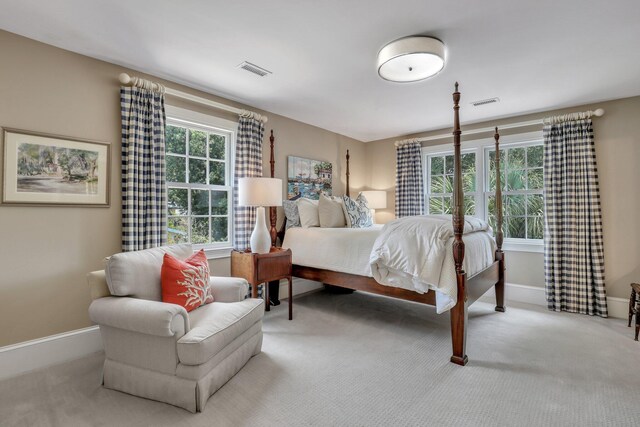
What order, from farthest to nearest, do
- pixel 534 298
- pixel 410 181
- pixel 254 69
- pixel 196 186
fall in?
pixel 410 181, pixel 534 298, pixel 196 186, pixel 254 69

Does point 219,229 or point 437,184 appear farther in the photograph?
point 437,184

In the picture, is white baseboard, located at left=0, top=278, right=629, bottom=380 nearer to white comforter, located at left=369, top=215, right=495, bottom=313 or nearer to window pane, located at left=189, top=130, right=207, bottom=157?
window pane, located at left=189, top=130, right=207, bottom=157

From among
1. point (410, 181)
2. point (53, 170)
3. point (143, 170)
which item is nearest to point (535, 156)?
point (410, 181)

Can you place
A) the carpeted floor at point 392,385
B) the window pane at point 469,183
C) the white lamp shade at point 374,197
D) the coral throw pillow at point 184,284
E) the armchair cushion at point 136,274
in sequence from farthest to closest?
the white lamp shade at point 374,197 → the window pane at point 469,183 → the coral throw pillow at point 184,284 → the armchair cushion at point 136,274 → the carpeted floor at point 392,385

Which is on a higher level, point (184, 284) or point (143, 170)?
point (143, 170)

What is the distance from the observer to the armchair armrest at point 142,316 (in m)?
1.69

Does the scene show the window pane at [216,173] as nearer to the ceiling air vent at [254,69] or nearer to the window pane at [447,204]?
the ceiling air vent at [254,69]

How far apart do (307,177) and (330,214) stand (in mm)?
941

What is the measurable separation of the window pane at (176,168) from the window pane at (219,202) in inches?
15.2

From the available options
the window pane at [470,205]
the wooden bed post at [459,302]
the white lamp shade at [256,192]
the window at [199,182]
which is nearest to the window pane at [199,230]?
the window at [199,182]

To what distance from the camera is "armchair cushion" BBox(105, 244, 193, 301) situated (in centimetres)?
192

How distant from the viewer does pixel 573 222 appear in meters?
3.51

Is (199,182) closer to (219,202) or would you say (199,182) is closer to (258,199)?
(219,202)

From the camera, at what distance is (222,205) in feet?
11.7
